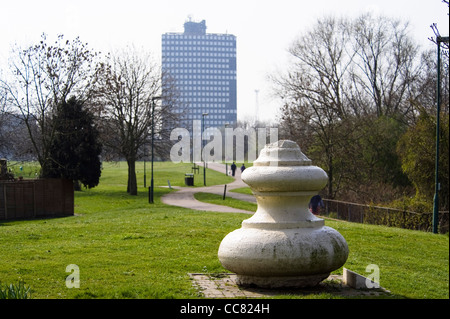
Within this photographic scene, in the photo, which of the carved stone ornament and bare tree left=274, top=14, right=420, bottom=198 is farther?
bare tree left=274, top=14, right=420, bottom=198

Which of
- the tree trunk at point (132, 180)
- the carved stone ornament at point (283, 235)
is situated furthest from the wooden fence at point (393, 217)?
the tree trunk at point (132, 180)

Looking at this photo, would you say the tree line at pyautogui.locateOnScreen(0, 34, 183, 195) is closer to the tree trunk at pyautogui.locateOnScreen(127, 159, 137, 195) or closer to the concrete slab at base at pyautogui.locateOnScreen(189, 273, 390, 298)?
the tree trunk at pyautogui.locateOnScreen(127, 159, 137, 195)

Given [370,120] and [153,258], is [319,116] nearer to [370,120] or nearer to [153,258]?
[370,120]

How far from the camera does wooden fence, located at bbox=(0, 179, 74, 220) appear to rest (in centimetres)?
2812

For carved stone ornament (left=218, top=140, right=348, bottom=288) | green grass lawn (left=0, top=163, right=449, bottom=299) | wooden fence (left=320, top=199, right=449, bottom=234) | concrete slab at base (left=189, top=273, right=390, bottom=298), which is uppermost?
carved stone ornament (left=218, top=140, right=348, bottom=288)

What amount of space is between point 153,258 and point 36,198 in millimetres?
20341

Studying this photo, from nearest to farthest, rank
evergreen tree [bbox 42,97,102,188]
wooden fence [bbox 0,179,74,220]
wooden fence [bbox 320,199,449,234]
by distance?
wooden fence [bbox 320,199,449,234] → wooden fence [bbox 0,179,74,220] → evergreen tree [bbox 42,97,102,188]

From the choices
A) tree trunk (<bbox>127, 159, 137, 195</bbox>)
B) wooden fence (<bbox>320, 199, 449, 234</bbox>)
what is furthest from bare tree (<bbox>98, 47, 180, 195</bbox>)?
wooden fence (<bbox>320, 199, 449, 234</bbox>)

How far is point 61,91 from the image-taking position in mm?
39844

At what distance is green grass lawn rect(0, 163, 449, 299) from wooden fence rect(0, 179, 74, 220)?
12.0 metres

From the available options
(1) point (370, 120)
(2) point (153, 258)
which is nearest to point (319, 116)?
(1) point (370, 120)

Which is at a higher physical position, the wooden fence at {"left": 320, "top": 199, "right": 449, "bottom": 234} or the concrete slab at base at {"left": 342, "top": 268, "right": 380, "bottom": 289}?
the concrete slab at base at {"left": 342, "top": 268, "right": 380, "bottom": 289}
